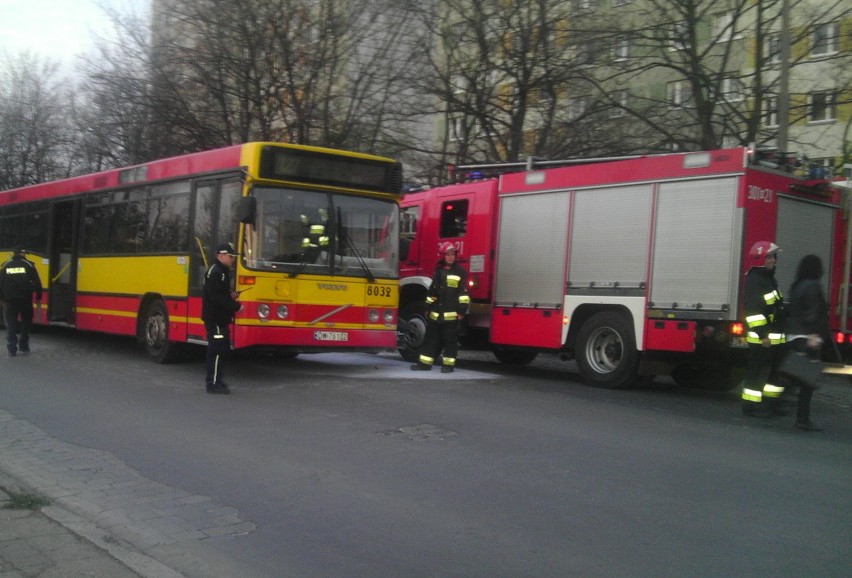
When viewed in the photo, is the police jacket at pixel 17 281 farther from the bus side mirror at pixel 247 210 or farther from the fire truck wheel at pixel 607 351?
the fire truck wheel at pixel 607 351

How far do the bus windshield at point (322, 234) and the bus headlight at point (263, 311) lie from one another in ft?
1.53

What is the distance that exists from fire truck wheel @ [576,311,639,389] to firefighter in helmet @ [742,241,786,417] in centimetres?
190

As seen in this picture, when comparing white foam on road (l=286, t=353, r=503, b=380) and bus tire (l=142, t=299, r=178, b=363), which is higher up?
bus tire (l=142, t=299, r=178, b=363)

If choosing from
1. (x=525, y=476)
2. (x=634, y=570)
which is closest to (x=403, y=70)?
(x=525, y=476)

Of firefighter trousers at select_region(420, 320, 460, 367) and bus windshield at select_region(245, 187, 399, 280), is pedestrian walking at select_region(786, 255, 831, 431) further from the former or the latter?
bus windshield at select_region(245, 187, 399, 280)

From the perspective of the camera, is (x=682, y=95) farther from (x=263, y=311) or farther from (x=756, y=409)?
(x=263, y=311)

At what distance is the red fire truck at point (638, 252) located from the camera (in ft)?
34.1

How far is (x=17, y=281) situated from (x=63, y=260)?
85.7 inches

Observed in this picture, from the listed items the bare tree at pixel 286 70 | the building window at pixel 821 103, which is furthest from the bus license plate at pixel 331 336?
the building window at pixel 821 103

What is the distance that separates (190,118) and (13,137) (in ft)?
71.2

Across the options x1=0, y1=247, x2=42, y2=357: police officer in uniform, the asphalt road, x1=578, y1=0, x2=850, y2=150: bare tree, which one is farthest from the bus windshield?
x1=578, y1=0, x2=850, y2=150: bare tree

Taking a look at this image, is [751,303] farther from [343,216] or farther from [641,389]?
[343,216]

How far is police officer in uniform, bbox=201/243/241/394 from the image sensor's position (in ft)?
33.8

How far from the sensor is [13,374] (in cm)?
1187
